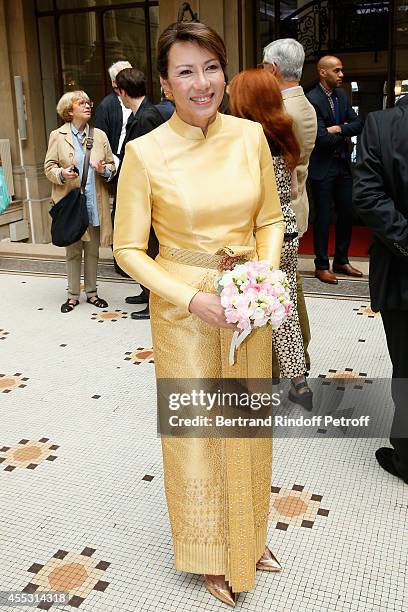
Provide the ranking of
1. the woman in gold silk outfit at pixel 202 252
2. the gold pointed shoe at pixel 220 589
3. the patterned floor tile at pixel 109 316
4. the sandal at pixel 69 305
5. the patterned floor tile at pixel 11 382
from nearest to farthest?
the woman in gold silk outfit at pixel 202 252, the gold pointed shoe at pixel 220 589, the patterned floor tile at pixel 11 382, the patterned floor tile at pixel 109 316, the sandal at pixel 69 305

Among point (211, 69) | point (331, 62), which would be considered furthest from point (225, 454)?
point (331, 62)

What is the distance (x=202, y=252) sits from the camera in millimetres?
2051

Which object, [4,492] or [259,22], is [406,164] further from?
[259,22]

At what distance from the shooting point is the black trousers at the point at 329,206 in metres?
5.73

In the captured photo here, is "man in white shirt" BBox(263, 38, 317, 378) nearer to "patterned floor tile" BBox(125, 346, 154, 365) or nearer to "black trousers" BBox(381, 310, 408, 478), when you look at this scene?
"black trousers" BBox(381, 310, 408, 478)

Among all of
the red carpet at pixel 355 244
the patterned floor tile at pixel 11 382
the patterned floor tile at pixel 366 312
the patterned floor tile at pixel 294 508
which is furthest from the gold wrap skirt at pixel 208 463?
the red carpet at pixel 355 244

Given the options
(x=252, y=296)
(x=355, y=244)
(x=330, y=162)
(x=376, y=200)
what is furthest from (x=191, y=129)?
(x=355, y=244)

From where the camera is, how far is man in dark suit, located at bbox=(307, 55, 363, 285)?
5.61m

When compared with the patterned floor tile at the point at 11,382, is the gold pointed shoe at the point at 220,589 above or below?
below

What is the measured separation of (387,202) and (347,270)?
3391mm

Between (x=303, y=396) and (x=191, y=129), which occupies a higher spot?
(x=191, y=129)

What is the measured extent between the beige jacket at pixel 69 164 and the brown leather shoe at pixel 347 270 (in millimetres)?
1976

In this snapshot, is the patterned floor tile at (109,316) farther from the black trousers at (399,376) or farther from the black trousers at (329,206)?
the black trousers at (399,376)

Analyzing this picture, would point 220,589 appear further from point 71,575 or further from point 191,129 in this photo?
point 191,129
